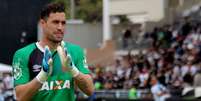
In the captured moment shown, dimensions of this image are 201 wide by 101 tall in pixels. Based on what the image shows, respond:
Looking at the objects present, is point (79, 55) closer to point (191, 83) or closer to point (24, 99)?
point (24, 99)

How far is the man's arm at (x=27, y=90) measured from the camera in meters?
5.17

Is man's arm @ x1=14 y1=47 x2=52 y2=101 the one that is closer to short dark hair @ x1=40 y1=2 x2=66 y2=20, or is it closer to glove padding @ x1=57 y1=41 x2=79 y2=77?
glove padding @ x1=57 y1=41 x2=79 y2=77

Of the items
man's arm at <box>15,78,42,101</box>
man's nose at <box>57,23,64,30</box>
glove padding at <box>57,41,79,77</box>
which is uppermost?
man's nose at <box>57,23,64,30</box>

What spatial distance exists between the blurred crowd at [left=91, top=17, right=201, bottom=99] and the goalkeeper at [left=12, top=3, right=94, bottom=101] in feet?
51.4

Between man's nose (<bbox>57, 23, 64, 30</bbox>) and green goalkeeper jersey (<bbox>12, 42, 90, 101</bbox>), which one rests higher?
man's nose (<bbox>57, 23, 64, 30</bbox>)

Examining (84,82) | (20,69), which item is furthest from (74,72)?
(20,69)

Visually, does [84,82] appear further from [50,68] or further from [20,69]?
[20,69]

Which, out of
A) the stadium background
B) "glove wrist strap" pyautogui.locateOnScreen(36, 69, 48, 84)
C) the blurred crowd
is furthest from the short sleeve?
the blurred crowd

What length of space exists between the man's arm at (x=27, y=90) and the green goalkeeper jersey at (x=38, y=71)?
76 millimetres

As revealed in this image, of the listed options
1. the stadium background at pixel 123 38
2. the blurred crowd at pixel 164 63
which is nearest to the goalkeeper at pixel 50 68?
the stadium background at pixel 123 38

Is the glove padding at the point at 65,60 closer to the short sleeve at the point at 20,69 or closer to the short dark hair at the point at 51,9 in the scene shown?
the short dark hair at the point at 51,9

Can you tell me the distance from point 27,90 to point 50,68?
0.94ft

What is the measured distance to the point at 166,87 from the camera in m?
21.8

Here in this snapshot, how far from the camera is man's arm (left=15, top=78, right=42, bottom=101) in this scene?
5172mm
